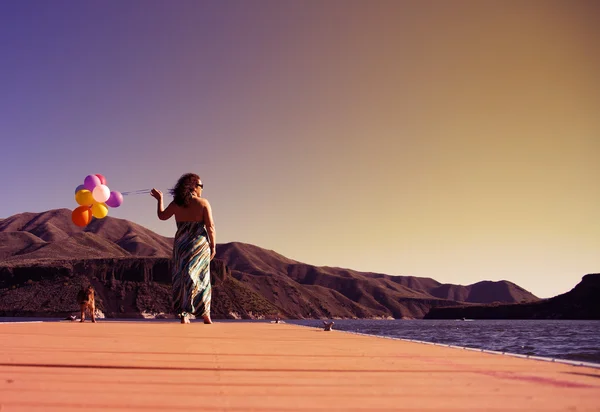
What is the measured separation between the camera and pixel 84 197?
12648 mm

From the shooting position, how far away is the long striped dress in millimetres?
10789

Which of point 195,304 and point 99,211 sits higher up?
point 99,211

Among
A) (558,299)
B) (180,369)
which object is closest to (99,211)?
(180,369)

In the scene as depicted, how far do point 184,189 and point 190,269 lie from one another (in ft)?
4.80

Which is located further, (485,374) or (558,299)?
(558,299)

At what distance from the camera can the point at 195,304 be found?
10984mm

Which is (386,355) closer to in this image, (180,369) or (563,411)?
(180,369)

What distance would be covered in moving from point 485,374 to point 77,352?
9.75 ft

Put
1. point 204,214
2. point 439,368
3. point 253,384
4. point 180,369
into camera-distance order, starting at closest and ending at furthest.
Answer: point 253,384 < point 180,369 < point 439,368 < point 204,214

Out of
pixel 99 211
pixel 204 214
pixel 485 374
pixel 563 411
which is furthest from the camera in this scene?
pixel 99 211

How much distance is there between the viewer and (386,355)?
5.31 metres

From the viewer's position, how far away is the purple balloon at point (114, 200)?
13.1 meters

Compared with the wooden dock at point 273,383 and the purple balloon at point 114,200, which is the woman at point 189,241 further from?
the wooden dock at point 273,383

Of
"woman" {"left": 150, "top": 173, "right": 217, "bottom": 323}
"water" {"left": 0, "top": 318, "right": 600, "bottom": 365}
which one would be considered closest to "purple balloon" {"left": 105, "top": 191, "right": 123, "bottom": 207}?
"woman" {"left": 150, "top": 173, "right": 217, "bottom": 323}
